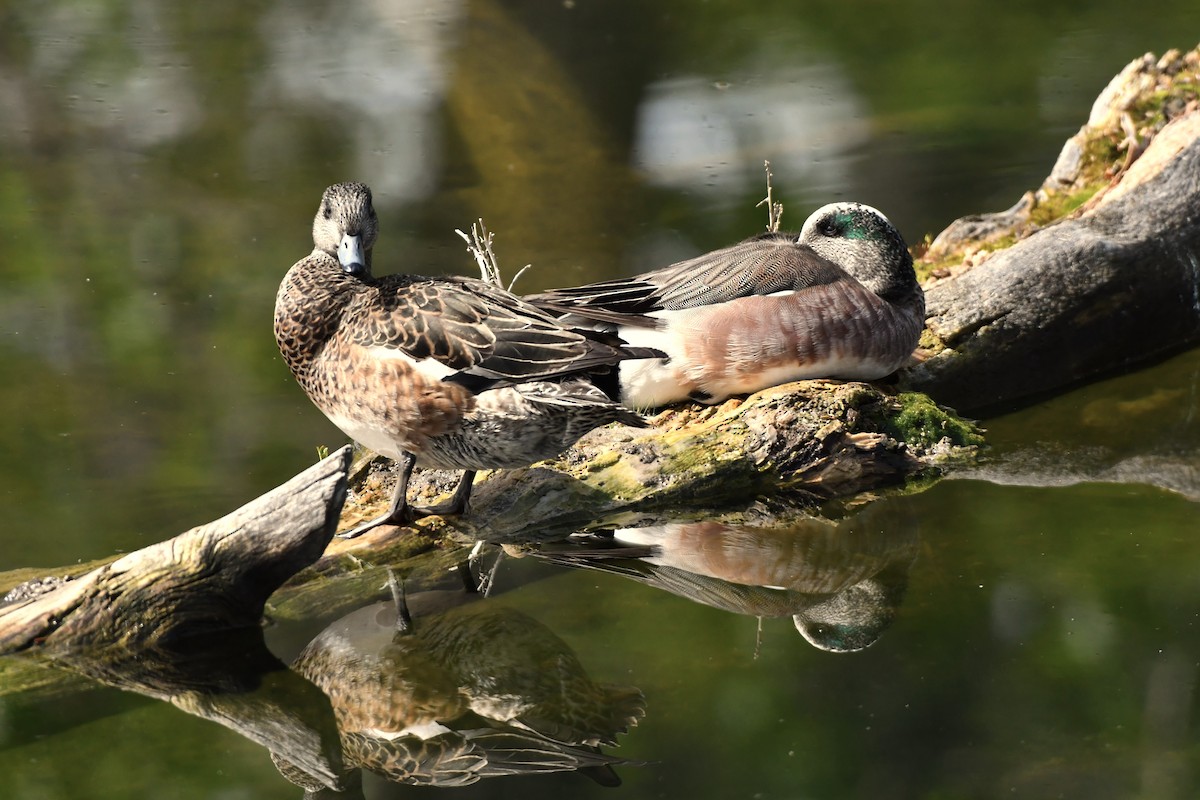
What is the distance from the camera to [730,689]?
4449 millimetres

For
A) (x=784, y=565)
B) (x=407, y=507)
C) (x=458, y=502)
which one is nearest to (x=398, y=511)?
(x=407, y=507)

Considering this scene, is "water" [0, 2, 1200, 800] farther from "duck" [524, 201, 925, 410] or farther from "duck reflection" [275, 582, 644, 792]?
"duck" [524, 201, 925, 410]

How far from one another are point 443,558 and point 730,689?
1.39 metres

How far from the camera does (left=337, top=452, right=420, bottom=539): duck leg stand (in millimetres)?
5129

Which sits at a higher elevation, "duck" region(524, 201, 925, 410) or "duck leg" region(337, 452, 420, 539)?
"duck" region(524, 201, 925, 410)

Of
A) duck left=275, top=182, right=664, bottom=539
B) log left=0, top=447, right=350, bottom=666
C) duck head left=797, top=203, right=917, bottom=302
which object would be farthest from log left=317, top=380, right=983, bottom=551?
log left=0, top=447, right=350, bottom=666

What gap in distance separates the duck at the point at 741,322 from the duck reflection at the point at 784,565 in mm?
691

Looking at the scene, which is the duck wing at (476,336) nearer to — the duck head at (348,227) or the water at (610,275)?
the duck head at (348,227)

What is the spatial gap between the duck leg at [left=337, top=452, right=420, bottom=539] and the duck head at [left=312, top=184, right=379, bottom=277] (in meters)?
0.77

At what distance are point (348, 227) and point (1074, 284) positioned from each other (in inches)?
139

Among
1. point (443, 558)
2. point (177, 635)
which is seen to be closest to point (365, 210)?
point (443, 558)

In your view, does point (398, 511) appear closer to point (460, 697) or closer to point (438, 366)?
point (438, 366)

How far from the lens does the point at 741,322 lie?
230 inches

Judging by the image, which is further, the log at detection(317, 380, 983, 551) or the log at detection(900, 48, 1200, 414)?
the log at detection(900, 48, 1200, 414)
